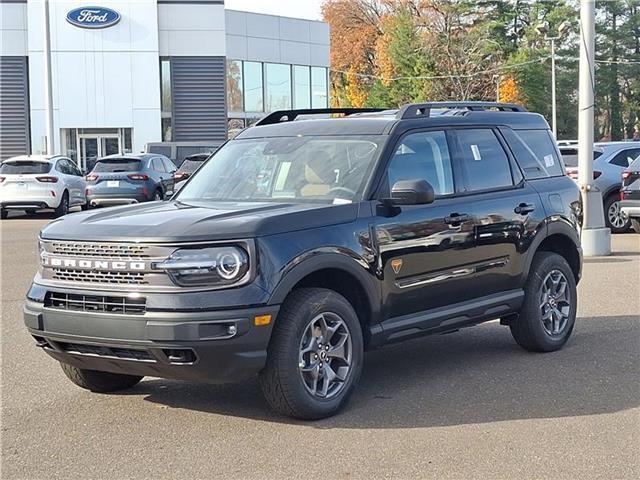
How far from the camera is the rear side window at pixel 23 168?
23.5 meters

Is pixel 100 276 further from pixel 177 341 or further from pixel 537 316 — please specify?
pixel 537 316

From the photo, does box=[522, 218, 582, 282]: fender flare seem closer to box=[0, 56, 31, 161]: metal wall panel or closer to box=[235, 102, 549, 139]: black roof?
box=[235, 102, 549, 139]: black roof

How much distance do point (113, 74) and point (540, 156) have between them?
38.2m

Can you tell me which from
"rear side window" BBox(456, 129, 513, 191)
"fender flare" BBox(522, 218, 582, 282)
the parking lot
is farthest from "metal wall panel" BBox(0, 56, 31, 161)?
"rear side window" BBox(456, 129, 513, 191)

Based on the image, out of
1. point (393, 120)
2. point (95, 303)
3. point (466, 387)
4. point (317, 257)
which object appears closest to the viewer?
point (95, 303)

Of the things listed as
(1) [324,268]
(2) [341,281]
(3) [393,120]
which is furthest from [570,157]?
(1) [324,268]

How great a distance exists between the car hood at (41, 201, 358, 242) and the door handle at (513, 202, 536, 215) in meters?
1.85

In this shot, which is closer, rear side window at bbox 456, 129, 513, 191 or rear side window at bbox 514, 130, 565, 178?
rear side window at bbox 456, 129, 513, 191

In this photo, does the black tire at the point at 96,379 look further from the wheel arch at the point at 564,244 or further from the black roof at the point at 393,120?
the wheel arch at the point at 564,244

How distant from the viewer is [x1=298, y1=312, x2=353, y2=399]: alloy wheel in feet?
18.8

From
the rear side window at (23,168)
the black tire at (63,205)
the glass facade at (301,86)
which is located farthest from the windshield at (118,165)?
the glass facade at (301,86)

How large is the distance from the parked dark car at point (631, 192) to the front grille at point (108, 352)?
12229 millimetres

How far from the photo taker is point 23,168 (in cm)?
2369

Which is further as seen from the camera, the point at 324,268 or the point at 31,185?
the point at 31,185
